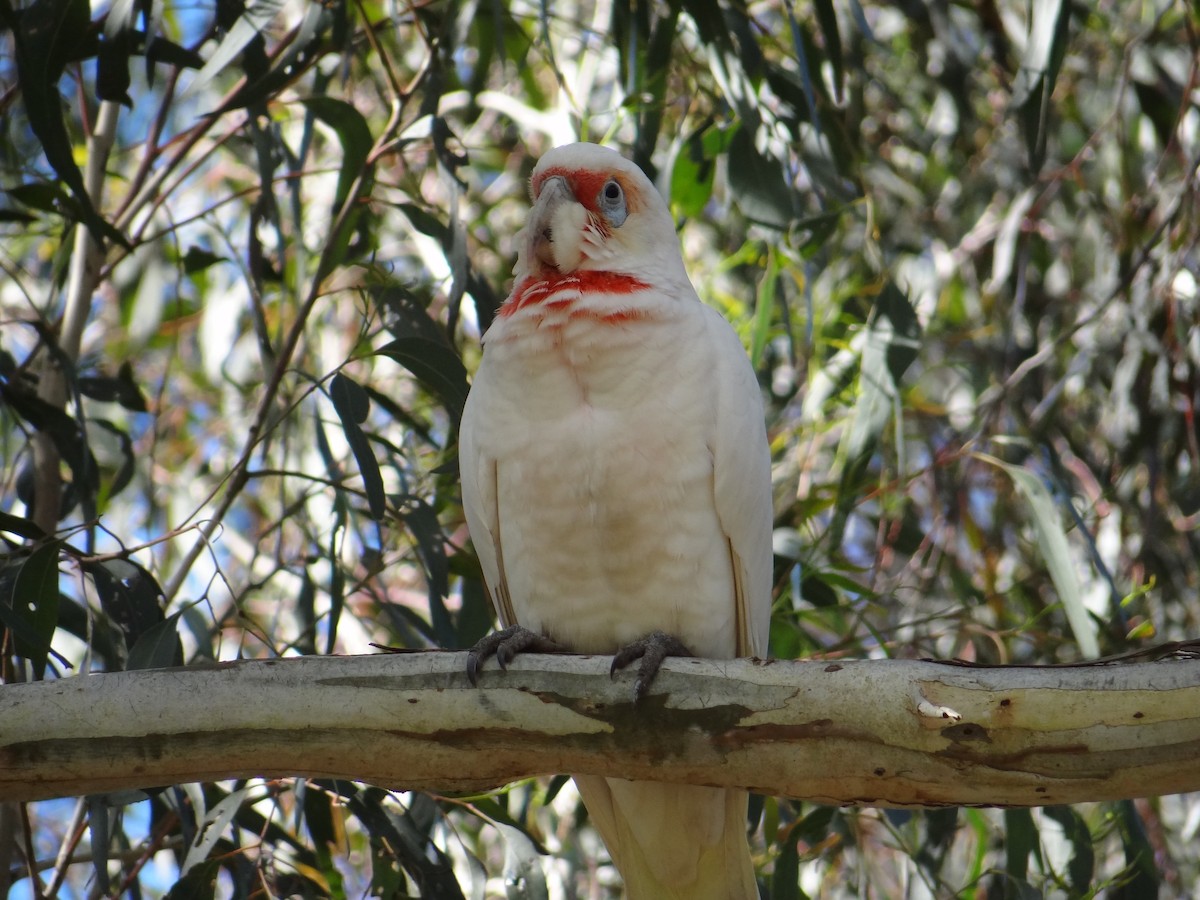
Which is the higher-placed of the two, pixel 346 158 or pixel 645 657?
pixel 346 158

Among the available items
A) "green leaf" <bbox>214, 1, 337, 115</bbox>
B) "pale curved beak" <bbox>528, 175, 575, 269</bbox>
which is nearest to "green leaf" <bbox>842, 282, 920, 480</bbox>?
"pale curved beak" <bbox>528, 175, 575, 269</bbox>

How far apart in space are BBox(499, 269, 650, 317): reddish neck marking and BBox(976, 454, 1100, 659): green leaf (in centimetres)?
69

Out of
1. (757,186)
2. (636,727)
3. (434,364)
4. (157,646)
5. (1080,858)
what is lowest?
(1080,858)

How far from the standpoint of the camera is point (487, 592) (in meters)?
1.98

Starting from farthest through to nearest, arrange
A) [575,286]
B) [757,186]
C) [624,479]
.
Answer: [757,186] < [575,286] < [624,479]

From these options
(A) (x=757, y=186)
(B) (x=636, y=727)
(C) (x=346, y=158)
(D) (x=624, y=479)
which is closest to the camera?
(B) (x=636, y=727)

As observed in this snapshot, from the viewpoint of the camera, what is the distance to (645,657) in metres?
1.34

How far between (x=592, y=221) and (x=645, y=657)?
692mm

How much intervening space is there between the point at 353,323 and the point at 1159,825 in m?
2.18

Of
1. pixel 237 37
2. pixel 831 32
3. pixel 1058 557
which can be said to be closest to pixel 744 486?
pixel 1058 557

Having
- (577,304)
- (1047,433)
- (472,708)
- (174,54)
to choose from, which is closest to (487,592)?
(577,304)

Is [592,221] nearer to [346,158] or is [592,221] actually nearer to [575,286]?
[575,286]

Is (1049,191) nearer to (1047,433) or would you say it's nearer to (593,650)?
(1047,433)

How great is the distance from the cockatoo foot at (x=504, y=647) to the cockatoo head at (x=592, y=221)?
1.75 ft
